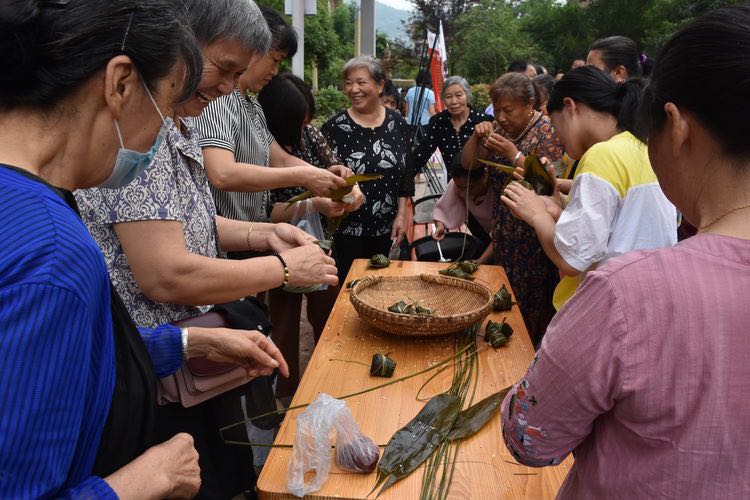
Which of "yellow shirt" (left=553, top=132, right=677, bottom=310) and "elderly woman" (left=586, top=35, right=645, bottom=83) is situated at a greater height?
"elderly woman" (left=586, top=35, right=645, bottom=83)

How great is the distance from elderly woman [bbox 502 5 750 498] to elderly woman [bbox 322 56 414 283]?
123 inches

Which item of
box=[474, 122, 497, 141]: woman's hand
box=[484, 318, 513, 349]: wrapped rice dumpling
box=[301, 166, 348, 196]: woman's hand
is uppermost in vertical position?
box=[474, 122, 497, 141]: woman's hand

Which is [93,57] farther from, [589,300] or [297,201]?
[297,201]

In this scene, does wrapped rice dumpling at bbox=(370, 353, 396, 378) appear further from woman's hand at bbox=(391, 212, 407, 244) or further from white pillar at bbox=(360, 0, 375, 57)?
white pillar at bbox=(360, 0, 375, 57)

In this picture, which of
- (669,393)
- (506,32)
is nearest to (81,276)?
(669,393)

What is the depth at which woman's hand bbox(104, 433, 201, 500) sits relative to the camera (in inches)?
38.2

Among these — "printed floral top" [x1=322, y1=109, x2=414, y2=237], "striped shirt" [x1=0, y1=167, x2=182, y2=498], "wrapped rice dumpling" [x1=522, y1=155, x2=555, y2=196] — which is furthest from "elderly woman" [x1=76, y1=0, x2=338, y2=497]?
"printed floral top" [x1=322, y1=109, x2=414, y2=237]

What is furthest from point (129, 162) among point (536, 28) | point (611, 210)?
point (536, 28)

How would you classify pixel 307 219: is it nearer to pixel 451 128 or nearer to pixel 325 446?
pixel 451 128

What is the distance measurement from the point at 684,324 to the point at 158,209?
1250 mm

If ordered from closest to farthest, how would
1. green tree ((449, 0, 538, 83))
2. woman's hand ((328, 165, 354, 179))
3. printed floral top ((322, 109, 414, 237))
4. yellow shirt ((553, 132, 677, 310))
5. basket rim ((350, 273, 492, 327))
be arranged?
basket rim ((350, 273, 492, 327)), yellow shirt ((553, 132, 677, 310)), woman's hand ((328, 165, 354, 179)), printed floral top ((322, 109, 414, 237)), green tree ((449, 0, 538, 83))

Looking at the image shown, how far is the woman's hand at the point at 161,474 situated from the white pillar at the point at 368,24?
26.7ft

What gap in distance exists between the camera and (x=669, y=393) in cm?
90

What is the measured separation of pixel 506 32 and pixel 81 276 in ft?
115
